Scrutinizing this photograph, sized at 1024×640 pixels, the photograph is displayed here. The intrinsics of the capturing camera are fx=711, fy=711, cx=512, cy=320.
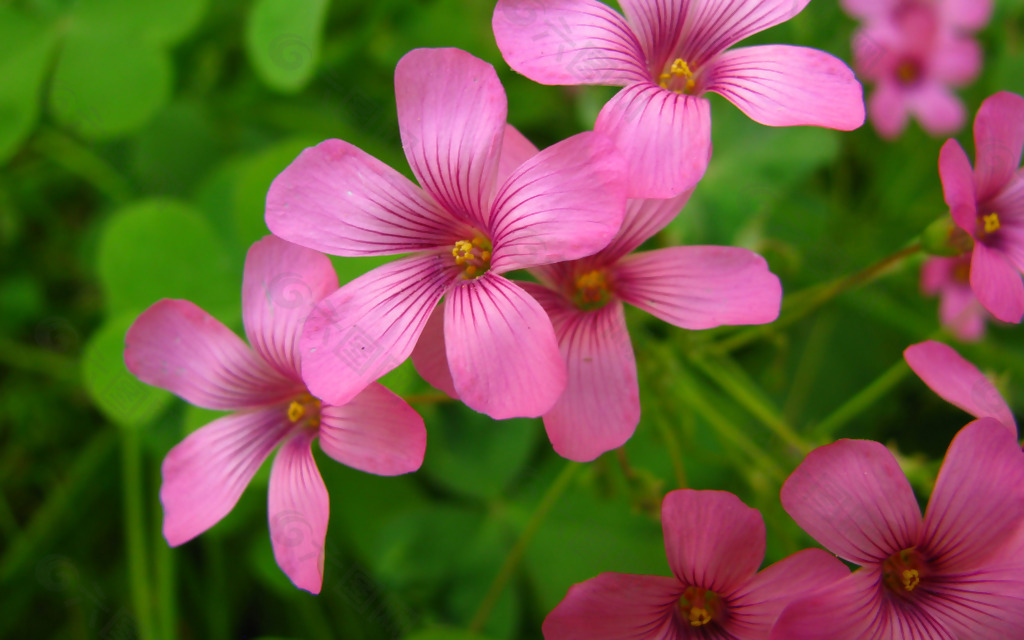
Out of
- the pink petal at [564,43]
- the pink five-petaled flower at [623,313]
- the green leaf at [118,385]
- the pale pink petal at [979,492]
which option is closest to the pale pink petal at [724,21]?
the pink petal at [564,43]

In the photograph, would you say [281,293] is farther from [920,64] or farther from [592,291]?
[920,64]

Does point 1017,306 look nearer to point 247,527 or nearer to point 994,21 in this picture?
point 247,527

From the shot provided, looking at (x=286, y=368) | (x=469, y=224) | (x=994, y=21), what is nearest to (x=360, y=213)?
(x=469, y=224)

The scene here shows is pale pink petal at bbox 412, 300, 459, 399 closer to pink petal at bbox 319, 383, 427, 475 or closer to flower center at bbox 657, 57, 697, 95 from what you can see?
pink petal at bbox 319, 383, 427, 475

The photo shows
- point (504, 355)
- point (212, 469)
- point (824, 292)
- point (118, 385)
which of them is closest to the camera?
point (504, 355)

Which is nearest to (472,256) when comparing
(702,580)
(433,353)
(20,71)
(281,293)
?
(433,353)
